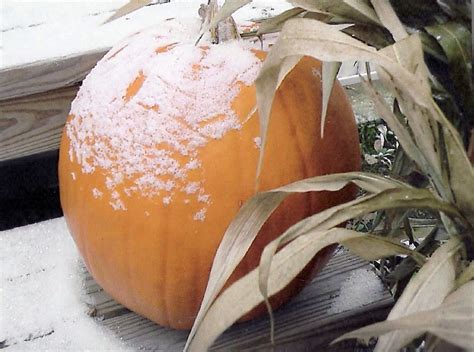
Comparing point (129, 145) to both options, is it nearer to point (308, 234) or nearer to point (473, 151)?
point (308, 234)

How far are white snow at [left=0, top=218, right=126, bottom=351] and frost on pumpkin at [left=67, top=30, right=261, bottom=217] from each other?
0.71ft

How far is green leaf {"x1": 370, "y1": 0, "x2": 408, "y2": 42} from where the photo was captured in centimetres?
59

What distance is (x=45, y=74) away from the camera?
1.13 m

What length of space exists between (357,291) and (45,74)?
0.66m

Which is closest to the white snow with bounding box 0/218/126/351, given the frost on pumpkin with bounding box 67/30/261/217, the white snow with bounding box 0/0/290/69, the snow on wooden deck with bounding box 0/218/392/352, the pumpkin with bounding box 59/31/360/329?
the snow on wooden deck with bounding box 0/218/392/352

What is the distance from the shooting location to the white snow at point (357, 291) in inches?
32.7

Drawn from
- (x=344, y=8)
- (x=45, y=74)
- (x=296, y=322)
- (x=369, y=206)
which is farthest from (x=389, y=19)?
(x=45, y=74)

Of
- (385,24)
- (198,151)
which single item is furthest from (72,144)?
(385,24)

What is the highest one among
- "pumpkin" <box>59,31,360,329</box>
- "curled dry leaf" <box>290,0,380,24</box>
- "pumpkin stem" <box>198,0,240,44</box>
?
"curled dry leaf" <box>290,0,380,24</box>

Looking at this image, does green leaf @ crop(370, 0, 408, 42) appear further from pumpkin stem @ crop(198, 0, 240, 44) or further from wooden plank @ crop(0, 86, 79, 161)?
wooden plank @ crop(0, 86, 79, 161)

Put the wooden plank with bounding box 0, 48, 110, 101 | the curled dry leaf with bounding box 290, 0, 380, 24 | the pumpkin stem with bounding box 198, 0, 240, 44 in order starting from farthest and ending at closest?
the wooden plank with bounding box 0, 48, 110, 101 < the pumpkin stem with bounding box 198, 0, 240, 44 < the curled dry leaf with bounding box 290, 0, 380, 24

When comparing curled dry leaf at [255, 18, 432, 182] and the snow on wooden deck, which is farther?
the snow on wooden deck

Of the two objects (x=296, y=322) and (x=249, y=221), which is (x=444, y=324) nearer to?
(x=249, y=221)

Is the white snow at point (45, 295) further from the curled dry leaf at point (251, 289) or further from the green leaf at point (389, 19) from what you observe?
the green leaf at point (389, 19)
